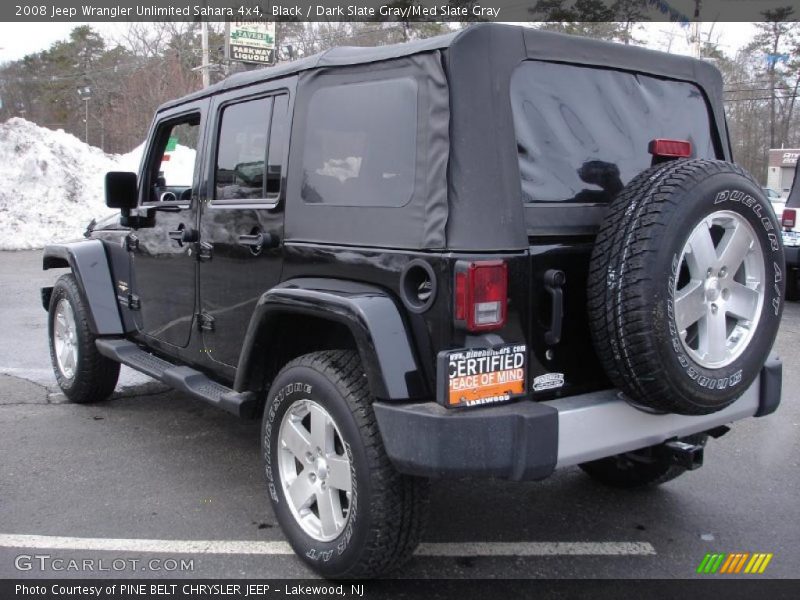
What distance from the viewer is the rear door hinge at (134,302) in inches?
191

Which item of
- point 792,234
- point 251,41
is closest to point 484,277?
point 792,234

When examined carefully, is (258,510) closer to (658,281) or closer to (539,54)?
(658,281)

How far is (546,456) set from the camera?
99.7 inches

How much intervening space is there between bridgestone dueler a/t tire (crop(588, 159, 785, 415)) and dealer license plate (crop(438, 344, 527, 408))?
12.8 inches

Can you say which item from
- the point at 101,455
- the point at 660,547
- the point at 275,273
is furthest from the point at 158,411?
the point at 660,547

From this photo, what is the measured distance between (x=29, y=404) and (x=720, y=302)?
4.85 meters

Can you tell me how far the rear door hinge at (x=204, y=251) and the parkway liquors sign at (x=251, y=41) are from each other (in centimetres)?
2490

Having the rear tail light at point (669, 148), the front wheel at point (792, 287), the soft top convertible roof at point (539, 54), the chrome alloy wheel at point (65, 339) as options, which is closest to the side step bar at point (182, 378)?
the chrome alloy wheel at point (65, 339)

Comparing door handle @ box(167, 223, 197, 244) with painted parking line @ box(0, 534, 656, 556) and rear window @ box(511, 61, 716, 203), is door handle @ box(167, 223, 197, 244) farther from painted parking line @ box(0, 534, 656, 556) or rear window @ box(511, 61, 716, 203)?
rear window @ box(511, 61, 716, 203)

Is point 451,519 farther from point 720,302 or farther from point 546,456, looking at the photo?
point 720,302

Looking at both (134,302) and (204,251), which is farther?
(134,302)

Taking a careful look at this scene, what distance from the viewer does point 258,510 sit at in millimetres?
3752

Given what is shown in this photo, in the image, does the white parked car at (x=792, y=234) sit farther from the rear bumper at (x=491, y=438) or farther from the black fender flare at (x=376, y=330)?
the black fender flare at (x=376, y=330)

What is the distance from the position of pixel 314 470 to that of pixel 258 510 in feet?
2.88
